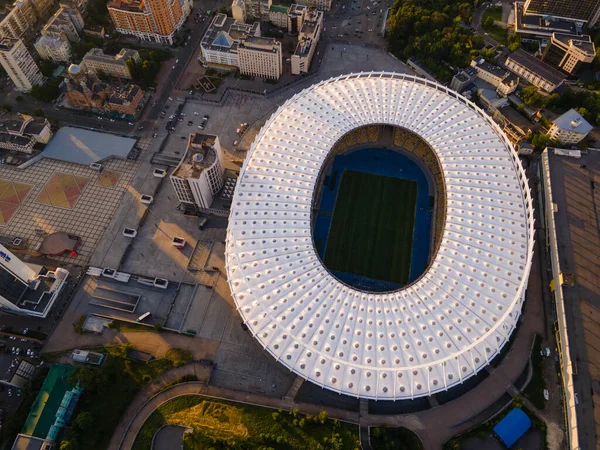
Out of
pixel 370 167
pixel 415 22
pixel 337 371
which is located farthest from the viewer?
pixel 415 22

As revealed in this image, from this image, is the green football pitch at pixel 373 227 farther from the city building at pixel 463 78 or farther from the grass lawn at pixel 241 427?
the city building at pixel 463 78

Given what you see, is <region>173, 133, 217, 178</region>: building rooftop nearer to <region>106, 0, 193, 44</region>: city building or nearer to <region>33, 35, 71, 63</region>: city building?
<region>106, 0, 193, 44</region>: city building

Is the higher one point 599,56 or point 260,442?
point 599,56

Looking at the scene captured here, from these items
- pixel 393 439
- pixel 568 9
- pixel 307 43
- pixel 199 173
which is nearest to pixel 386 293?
pixel 393 439

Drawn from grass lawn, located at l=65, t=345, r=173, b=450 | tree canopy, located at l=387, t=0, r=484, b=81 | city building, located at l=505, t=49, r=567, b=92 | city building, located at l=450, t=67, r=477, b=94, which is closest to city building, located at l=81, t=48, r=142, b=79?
tree canopy, located at l=387, t=0, r=484, b=81

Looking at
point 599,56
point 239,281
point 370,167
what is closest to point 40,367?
point 239,281

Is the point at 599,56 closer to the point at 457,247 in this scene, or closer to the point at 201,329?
the point at 457,247
